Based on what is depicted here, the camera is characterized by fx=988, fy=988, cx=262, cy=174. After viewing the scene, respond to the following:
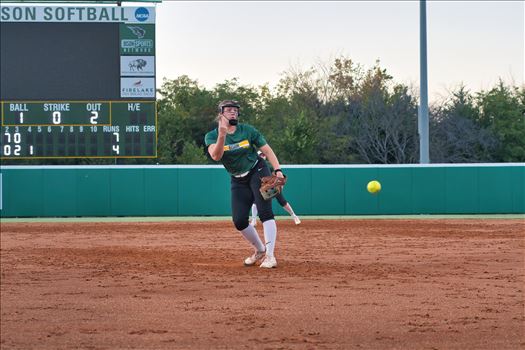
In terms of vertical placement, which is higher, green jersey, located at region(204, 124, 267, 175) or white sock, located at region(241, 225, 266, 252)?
green jersey, located at region(204, 124, 267, 175)

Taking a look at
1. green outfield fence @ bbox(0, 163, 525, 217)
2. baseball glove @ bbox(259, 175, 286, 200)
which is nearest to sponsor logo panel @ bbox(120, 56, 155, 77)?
green outfield fence @ bbox(0, 163, 525, 217)

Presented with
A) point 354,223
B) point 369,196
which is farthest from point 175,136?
point 354,223

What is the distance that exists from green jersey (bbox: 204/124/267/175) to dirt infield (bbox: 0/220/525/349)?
1093 mm

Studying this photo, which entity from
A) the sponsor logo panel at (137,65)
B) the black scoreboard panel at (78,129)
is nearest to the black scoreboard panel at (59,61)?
the sponsor logo panel at (137,65)

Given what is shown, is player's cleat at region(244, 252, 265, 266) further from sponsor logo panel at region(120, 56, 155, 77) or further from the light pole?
the light pole

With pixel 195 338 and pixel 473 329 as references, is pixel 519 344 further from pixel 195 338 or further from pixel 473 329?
pixel 195 338

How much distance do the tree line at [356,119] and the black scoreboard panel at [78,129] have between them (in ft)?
42.3

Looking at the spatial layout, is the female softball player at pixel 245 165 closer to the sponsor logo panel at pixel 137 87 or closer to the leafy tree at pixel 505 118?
the sponsor logo panel at pixel 137 87

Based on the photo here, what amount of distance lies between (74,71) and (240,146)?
11852 millimetres

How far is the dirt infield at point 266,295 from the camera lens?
6.23 meters

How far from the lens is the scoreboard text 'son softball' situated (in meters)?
21.3

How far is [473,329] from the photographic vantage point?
21.6 ft

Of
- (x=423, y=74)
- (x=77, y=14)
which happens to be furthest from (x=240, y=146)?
(x=423, y=74)

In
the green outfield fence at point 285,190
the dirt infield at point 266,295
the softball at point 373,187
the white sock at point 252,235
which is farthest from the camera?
the green outfield fence at point 285,190
